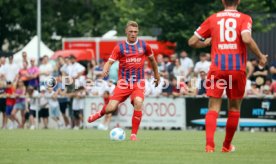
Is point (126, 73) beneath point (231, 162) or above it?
above

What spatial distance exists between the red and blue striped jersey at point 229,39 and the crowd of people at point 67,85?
14038mm

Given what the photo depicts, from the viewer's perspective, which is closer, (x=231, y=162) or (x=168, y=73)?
(x=231, y=162)

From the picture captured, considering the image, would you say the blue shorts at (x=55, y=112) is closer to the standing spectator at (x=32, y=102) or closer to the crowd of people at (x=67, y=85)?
the crowd of people at (x=67, y=85)

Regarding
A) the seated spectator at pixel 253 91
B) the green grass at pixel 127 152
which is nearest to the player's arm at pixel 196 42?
the green grass at pixel 127 152

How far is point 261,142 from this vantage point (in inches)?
685

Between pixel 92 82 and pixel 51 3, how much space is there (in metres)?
25.3

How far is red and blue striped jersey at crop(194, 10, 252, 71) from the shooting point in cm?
1360

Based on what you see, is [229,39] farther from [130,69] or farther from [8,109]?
[8,109]

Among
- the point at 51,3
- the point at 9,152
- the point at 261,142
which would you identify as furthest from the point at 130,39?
the point at 51,3

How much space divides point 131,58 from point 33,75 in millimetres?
12128

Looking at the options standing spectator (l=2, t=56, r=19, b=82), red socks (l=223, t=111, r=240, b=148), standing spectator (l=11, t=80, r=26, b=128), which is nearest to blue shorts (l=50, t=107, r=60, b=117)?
standing spectator (l=11, t=80, r=26, b=128)

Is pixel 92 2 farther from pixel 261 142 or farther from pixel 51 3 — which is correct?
pixel 261 142

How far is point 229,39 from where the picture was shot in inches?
536

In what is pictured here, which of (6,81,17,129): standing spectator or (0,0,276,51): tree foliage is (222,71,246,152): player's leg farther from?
(0,0,276,51): tree foliage
